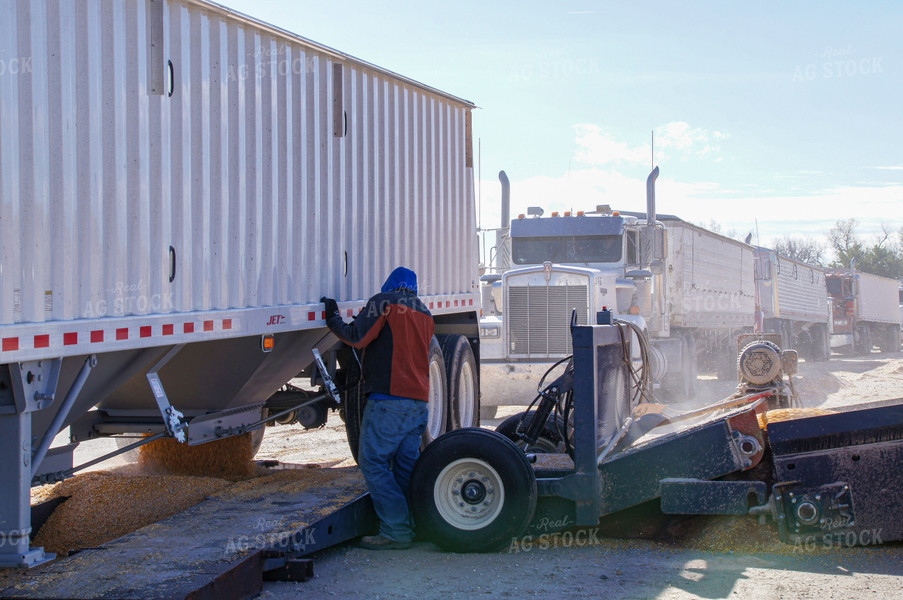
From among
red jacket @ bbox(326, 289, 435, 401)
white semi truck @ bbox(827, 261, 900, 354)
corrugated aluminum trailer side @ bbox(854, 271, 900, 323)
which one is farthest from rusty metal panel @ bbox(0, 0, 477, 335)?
corrugated aluminum trailer side @ bbox(854, 271, 900, 323)

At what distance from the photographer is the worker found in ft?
20.3

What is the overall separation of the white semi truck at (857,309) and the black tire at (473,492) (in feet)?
115

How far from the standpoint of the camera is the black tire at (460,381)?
9.43 m

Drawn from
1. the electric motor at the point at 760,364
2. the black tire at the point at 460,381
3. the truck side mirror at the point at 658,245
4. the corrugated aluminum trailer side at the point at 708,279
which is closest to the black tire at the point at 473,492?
the black tire at the point at 460,381

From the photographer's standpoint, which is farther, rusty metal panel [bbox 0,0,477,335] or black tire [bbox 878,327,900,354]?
black tire [bbox 878,327,900,354]

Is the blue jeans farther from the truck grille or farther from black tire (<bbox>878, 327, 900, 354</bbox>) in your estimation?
black tire (<bbox>878, 327, 900, 354</bbox>)

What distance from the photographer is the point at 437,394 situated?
9.09m

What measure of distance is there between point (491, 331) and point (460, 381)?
5078mm

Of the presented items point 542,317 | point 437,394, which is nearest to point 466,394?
point 437,394

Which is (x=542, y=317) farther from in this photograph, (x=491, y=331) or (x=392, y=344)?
(x=392, y=344)

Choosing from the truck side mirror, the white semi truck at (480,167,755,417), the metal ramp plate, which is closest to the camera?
the metal ramp plate

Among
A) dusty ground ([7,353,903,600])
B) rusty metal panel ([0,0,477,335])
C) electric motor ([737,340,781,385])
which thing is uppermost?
rusty metal panel ([0,0,477,335])

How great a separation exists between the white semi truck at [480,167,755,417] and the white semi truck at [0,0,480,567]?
586cm

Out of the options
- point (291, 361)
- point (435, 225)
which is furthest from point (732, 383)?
point (291, 361)
